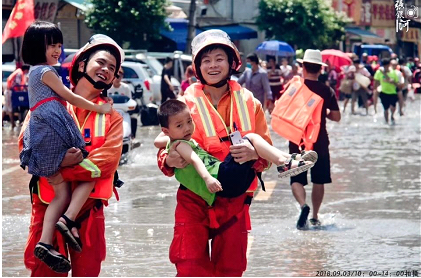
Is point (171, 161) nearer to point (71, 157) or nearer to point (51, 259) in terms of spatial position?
point (71, 157)

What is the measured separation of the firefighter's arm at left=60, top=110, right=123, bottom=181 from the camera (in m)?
5.75

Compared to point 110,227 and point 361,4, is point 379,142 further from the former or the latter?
point 361,4

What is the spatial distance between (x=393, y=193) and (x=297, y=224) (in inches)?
111

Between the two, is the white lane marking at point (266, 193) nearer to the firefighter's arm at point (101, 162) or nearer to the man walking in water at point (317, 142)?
the man walking in water at point (317, 142)

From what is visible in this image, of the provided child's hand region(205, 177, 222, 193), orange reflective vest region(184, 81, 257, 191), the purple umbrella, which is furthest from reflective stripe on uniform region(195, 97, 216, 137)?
the purple umbrella

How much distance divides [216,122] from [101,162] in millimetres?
676

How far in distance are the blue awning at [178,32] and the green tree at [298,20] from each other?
245 inches

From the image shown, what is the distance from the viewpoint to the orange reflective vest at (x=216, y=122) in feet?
19.7

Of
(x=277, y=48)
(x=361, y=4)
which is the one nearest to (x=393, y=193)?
(x=277, y=48)

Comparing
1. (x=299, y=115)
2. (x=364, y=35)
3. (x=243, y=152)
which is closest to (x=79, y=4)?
(x=364, y=35)

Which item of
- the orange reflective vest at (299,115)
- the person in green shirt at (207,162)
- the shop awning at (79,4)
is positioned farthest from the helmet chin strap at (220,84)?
the shop awning at (79,4)

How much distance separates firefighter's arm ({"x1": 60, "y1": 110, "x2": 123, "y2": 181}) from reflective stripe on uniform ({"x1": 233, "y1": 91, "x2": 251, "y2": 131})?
658mm

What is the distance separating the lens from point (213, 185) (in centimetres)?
573

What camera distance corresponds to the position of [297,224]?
10477 mm
